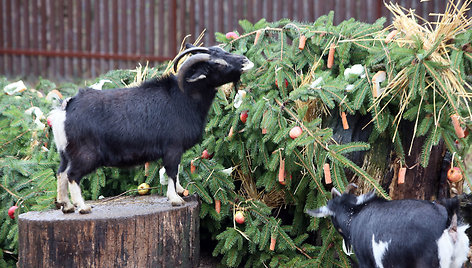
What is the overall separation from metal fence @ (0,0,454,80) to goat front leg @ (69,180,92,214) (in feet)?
24.7

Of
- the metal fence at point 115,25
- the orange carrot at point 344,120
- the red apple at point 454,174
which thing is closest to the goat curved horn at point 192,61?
the orange carrot at point 344,120

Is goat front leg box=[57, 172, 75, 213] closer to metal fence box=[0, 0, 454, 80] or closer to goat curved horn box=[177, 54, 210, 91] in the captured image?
goat curved horn box=[177, 54, 210, 91]

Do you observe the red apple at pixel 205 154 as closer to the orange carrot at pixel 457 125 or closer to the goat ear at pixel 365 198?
the goat ear at pixel 365 198

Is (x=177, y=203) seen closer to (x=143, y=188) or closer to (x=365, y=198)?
(x=143, y=188)

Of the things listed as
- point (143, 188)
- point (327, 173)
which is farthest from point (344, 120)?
point (143, 188)

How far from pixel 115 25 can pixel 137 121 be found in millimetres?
8179

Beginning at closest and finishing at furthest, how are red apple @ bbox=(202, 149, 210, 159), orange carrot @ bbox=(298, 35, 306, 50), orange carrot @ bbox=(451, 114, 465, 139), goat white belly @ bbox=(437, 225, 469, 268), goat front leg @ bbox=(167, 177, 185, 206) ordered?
goat white belly @ bbox=(437, 225, 469, 268)
orange carrot @ bbox=(451, 114, 465, 139)
goat front leg @ bbox=(167, 177, 185, 206)
orange carrot @ bbox=(298, 35, 306, 50)
red apple @ bbox=(202, 149, 210, 159)

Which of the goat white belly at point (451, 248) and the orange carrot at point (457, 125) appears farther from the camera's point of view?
the orange carrot at point (457, 125)

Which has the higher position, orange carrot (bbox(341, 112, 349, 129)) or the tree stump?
orange carrot (bbox(341, 112, 349, 129))

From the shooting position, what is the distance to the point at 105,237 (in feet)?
13.2

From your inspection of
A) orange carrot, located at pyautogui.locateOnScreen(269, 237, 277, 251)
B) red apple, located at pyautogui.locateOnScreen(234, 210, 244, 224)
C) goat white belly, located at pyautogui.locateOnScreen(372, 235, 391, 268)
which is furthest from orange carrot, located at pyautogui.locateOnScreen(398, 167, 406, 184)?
red apple, located at pyautogui.locateOnScreen(234, 210, 244, 224)

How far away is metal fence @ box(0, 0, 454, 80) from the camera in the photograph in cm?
1121

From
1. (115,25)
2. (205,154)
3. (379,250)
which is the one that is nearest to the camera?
(379,250)

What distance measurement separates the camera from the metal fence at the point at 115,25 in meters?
11.2
